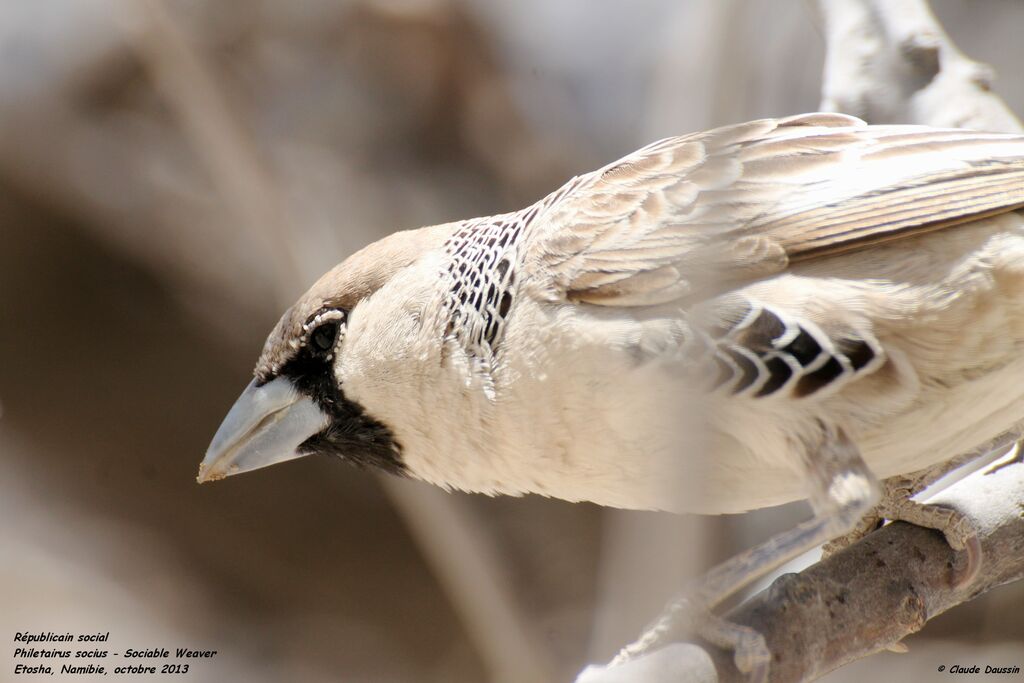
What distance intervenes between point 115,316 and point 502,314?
310 cm

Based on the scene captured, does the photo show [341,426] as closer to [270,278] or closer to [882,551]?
[882,551]

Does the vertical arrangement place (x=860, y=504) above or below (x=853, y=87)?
below

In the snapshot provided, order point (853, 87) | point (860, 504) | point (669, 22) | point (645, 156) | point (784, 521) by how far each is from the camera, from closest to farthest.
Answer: point (860, 504) < point (645, 156) < point (853, 87) < point (669, 22) < point (784, 521)

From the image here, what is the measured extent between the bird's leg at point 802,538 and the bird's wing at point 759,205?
0.46 m

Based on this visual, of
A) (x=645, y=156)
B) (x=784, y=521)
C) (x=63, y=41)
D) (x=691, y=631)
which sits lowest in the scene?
(x=784, y=521)

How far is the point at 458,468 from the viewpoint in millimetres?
2920

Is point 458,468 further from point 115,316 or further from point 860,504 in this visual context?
point 115,316

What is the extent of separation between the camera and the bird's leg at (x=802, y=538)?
246 centimetres

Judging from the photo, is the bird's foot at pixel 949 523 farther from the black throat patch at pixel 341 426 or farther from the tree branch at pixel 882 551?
the black throat patch at pixel 341 426

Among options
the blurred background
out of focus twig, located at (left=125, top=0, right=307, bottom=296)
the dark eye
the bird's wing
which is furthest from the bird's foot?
out of focus twig, located at (left=125, top=0, right=307, bottom=296)

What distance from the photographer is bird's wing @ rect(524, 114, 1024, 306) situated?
8.30 feet

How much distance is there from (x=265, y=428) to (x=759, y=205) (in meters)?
1.49

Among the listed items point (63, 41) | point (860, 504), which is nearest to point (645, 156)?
point (860, 504)

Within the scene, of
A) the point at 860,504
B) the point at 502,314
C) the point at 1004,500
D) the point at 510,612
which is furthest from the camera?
the point at 510,612
